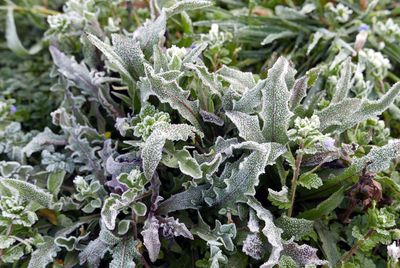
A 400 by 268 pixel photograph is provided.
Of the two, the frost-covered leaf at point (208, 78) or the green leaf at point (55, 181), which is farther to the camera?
the green leaf at point (55, 181)

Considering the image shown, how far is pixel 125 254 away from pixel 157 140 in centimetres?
35

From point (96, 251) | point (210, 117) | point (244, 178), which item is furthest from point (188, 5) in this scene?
point (96, 251)

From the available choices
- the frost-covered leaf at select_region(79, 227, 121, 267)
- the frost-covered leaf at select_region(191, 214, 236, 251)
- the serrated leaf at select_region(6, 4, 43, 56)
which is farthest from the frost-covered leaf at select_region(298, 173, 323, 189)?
the serrated leaf at select_region(6, 4, 43, 56)

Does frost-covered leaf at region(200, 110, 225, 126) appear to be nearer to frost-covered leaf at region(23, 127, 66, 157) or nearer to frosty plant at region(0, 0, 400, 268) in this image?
frosty plant at region(0, 0, 400, 268)

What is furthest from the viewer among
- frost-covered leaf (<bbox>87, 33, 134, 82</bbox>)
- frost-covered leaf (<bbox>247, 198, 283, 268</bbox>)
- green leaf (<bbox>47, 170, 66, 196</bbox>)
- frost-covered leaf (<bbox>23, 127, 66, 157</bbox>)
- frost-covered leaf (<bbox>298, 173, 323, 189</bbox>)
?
frost-covered leaf (<bbox>23, 127, 66, 157</bbox>)

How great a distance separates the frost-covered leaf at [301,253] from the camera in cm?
143

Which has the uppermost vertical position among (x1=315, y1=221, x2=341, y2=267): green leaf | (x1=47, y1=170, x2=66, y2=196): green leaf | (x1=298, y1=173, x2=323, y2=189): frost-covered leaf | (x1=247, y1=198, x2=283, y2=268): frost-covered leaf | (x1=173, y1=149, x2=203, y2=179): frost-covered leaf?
(x1=173, y1=149, x2=203, y2=179): frost-covered leaf

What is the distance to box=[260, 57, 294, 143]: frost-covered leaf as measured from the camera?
1473 millimetres

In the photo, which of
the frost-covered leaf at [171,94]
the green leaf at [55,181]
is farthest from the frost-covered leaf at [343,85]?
the green leaf at [55,181]

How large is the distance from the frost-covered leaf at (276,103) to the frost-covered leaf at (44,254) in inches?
28.1

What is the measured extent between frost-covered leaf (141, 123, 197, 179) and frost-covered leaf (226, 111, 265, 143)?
0.45 feet

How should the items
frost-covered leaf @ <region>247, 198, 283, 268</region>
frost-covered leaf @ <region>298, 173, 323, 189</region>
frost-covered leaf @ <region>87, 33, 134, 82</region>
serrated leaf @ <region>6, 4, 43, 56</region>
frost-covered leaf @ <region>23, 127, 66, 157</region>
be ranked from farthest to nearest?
serrated leaf @ <region>6, 4, 43, 56</region>
frost-covered leaf @ <region>23, 127, 66, 157</region>
frost-covered leaf @ <region>87, 33, 134, 82</region>
frost-covered leaf @ <region>298, 173, 323, 189</region>
frost-covered leaf @ <region>247, 198, 283, 268</region>

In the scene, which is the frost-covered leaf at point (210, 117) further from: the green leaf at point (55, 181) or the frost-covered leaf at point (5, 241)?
the frost-covered leaf at point (5, 241)

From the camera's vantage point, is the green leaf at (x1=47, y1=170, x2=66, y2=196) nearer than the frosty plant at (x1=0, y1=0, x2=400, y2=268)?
No
